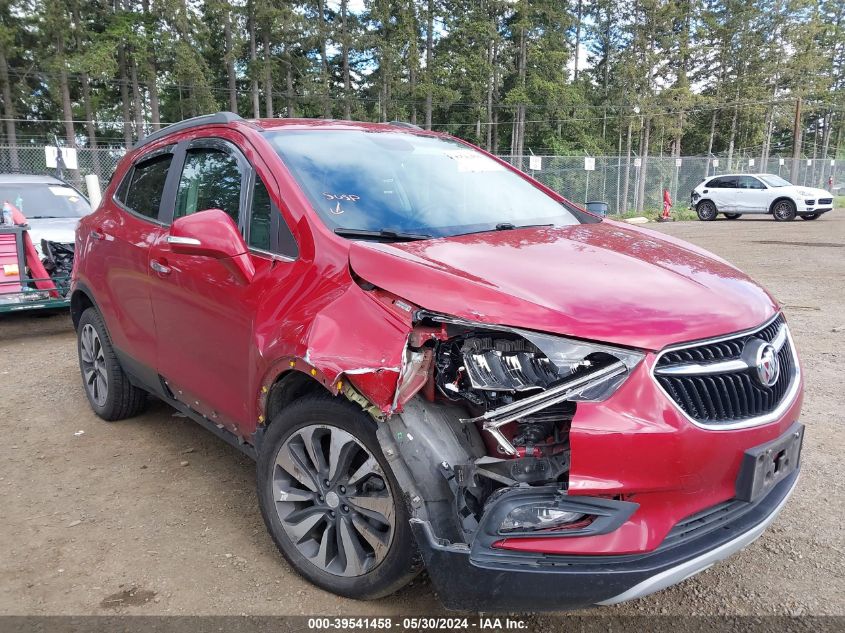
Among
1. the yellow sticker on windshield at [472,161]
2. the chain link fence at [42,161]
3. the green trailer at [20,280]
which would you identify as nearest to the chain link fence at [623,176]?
the chain link fence at [42,161]

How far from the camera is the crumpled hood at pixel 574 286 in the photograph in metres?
1.95

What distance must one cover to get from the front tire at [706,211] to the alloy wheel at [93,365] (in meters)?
25.3

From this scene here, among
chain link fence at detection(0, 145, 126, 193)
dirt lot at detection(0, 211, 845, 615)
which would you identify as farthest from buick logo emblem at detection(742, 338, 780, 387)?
chain link fence at detection(0, 145, 126, 193)

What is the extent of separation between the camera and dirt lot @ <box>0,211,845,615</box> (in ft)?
8.17

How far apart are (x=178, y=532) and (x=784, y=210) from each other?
2521cm

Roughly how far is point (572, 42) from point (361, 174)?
60.1 meters

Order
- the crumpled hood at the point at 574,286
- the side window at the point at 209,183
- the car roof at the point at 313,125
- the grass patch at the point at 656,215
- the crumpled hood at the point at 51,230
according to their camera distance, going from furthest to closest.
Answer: the grass patch at the point at 656,215 < the crumpled hood at the point at 51,230 < the car roof at the point at 313,125 < the side window at the point at 209,183 < the crumpled hood at the point at 574,286

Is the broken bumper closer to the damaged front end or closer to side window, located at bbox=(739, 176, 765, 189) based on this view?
the damaged front end

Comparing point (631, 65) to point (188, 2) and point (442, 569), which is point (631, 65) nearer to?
point (188, 2)

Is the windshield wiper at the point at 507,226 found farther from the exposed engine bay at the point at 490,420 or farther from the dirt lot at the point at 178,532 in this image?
the dirt lot at the point at 178,532

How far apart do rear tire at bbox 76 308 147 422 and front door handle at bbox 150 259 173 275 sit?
1.02m

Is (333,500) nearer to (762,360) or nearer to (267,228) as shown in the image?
(267,228)

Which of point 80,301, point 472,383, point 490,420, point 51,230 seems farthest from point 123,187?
point 51,230

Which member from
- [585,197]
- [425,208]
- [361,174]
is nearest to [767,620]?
[425,208]
